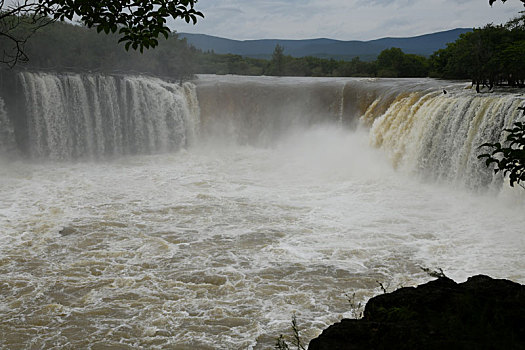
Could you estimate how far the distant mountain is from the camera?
427 ft

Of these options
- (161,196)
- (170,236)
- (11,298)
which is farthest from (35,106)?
(11,298)

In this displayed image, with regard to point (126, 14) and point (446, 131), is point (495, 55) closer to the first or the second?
point (446, 131)

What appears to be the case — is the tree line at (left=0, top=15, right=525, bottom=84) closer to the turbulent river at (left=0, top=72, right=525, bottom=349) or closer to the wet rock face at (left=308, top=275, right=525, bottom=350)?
the turbulent river at (left=0, top=72, right=525, bottom=349)

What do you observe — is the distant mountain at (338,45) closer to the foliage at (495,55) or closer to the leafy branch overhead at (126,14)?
the foliage at (495,55)

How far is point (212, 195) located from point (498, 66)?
405 inches

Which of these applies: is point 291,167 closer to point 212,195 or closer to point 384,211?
point 212,195

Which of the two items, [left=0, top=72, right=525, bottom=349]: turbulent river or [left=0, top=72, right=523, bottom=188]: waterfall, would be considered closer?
[left=0, top=72, right=525, bottom=349]: turbulent river

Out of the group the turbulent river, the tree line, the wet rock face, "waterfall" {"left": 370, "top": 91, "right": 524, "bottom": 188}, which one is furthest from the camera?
the tree line

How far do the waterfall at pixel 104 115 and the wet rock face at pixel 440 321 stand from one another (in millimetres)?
15629

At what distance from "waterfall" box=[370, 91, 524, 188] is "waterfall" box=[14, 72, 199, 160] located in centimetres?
794

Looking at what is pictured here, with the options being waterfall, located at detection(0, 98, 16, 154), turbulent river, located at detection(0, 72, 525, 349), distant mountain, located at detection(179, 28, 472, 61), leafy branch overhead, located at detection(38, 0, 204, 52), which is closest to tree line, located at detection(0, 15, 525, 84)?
waterfall, located at detection(0, 98, 16, 154)

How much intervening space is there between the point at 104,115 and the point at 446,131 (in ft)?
37.3

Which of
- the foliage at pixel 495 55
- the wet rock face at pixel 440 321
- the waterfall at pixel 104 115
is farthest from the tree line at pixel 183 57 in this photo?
the wet rock face at pixel 440 321

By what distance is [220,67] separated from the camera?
3381cm
